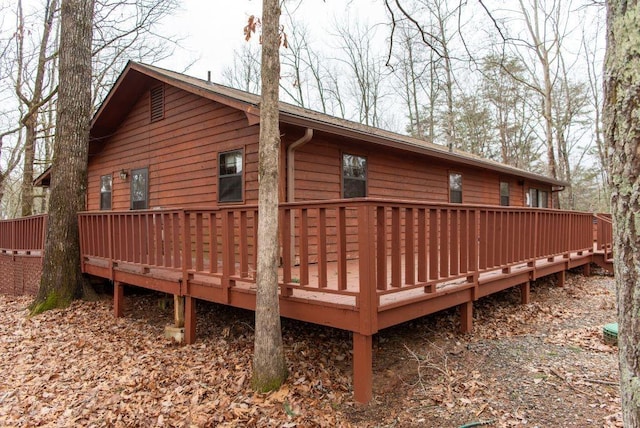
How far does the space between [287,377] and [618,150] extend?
318cm

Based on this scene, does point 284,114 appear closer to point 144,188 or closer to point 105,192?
point 144,188

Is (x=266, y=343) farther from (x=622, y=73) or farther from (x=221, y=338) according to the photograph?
(x=622, y=73)

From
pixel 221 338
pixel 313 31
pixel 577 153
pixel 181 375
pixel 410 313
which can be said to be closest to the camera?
pixel 410 313

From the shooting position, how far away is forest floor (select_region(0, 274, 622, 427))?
3145mm

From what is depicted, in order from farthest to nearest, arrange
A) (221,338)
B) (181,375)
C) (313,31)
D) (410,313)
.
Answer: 1. (313,31)
2. (221,338)
3. (181,375)
4. (410,313)

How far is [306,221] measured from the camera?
3629mm

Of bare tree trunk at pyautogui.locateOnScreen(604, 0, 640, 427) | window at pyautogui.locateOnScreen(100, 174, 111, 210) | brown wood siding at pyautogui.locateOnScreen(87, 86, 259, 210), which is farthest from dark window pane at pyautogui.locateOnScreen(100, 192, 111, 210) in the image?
bare tree trunk at pyautogui.locateOnScreen(604, 0, 640, 427)

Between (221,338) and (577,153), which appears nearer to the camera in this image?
(221,338)

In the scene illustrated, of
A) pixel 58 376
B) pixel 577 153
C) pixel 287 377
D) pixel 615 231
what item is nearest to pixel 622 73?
pixel 615 231

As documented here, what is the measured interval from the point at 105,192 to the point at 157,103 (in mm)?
3401

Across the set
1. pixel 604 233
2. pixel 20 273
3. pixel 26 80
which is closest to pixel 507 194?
pixel 604 233

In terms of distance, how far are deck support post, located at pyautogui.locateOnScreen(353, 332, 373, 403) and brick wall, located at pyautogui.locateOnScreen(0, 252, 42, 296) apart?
772cm

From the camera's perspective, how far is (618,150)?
1254mm

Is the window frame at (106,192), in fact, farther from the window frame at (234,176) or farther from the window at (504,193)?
the window at (504,193)
